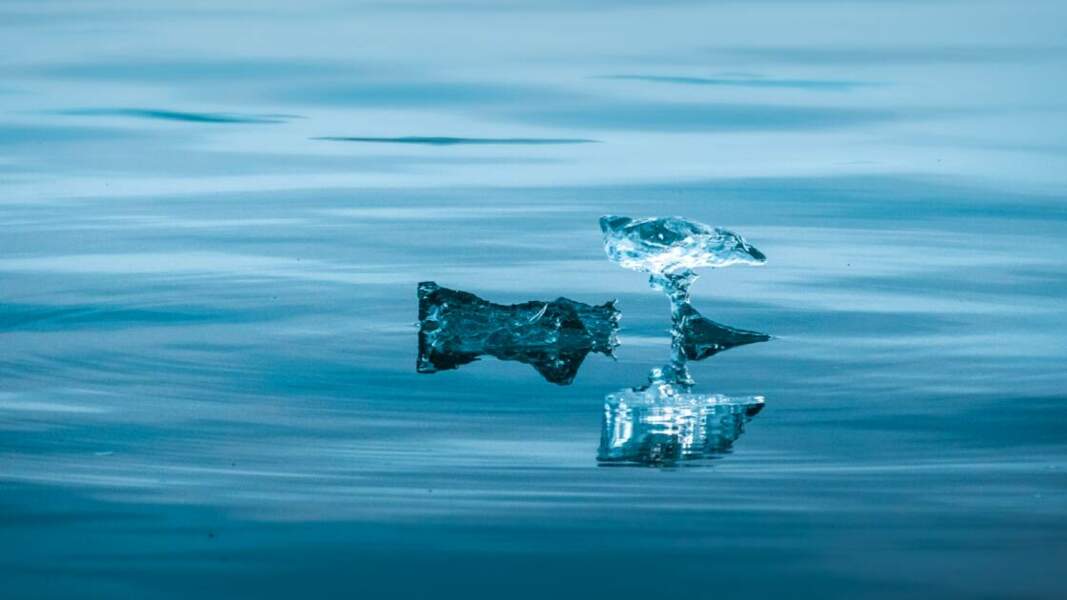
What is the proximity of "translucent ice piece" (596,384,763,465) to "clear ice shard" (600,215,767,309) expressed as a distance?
0.93 metres

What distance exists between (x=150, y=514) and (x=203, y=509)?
0.11m

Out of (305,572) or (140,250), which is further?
(140,250)

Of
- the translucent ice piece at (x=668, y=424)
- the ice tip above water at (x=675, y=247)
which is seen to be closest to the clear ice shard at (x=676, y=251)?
the ice tip above water at (x=675, y=247)

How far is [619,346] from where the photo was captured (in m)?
5.69

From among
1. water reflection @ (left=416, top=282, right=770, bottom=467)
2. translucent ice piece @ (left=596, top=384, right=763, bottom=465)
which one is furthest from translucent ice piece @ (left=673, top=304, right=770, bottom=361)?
translucent ice piece @ (left=596, top=384, right=763, bottom=465)

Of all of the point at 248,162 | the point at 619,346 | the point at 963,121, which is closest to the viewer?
the point at 619,346

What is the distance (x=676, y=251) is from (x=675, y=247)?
0.01 metres

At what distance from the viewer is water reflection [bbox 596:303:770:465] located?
173 inches

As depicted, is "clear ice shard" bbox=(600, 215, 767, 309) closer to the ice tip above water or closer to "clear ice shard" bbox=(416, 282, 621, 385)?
the ice tip above water

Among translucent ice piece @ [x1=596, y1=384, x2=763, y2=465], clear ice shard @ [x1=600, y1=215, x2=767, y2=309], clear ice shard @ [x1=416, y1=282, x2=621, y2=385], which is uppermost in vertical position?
clear ice shard @ [x1=600, y1=215, x2=767, y2=309]

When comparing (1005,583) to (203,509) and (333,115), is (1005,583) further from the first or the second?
(333,115)

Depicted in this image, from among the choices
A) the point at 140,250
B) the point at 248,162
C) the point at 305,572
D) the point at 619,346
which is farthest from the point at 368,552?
the point at 248,162

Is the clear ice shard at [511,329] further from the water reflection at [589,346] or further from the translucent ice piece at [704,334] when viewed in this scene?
the translucent ice piece at [704,334]

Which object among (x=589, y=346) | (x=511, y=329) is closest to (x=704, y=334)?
(x=589, y=346)
